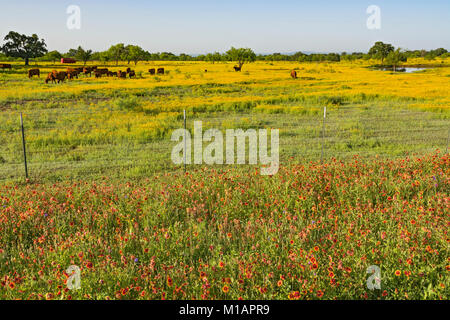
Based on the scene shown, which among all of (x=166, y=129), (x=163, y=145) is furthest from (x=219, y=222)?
(x=166, y=129)

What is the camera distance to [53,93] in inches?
1284

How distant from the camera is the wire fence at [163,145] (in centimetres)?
1165

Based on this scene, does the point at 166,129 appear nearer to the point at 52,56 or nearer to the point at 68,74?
the point at 68,74

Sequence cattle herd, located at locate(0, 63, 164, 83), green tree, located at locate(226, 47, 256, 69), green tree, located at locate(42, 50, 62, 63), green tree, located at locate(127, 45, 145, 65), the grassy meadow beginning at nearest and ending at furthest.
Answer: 1. the grassy meadow
2. cattle herd, located at locate(0, 63, 164, 83)
3. green tree, located at locate(226, 47, 256, 69)
4. green tree, located at locate(127, 45, 145, 65)
5. green tree, located at locate(42, 50, 62, 63)

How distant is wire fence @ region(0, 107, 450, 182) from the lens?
38.2 feet

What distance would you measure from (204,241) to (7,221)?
3287 mm

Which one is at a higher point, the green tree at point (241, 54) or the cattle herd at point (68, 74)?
the green tree at point (241, 54)

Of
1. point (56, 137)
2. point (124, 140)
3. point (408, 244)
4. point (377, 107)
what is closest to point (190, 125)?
point (124, 140)

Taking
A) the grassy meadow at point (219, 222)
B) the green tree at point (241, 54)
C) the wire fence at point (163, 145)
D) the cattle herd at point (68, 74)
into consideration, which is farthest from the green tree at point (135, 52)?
the grassy meadow at point (219, 222)

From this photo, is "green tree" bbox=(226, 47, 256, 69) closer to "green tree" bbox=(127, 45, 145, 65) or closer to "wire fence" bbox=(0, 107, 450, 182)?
"green tree" bbox=(127, 45, 145, 65)

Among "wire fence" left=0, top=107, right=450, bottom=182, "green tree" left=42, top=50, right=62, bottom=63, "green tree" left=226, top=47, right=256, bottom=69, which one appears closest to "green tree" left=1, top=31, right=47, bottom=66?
"green tree" left=42, top=50, right=62, bottom=63

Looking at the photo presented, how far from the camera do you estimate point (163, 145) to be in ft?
48.3

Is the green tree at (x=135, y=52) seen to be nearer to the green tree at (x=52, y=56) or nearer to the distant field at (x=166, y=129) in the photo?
the green tree at (x=52, y=56)
